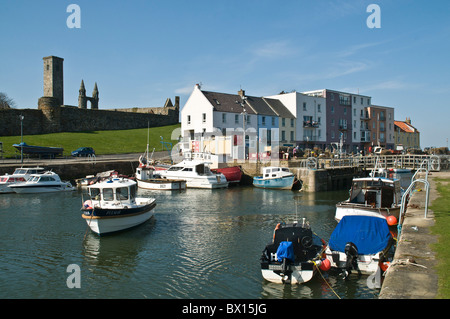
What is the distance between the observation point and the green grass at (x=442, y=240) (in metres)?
8.04

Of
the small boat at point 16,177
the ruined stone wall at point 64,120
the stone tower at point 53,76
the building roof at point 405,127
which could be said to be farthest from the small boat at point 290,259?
the building roof at point 405,127

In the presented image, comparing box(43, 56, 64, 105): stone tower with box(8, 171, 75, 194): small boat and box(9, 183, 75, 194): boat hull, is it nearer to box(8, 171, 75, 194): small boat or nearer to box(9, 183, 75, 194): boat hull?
box(8, 171, 75, 194): small boat

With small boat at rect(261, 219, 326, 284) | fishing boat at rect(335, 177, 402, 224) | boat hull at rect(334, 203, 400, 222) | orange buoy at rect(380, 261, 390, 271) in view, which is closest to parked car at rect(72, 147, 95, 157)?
fishing boat at rect(335, 177, 402, 224)

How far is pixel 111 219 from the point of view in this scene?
1819 cm

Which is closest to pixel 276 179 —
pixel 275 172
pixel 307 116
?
pixel 275 172

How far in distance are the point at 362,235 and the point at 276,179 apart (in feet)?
85.2

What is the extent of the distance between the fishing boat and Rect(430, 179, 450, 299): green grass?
87.3 inches

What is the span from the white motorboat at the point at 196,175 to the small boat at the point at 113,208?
17.7 m

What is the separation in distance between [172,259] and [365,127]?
227 feet

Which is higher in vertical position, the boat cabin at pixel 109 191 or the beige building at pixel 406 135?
the beige building at pixel 406 135

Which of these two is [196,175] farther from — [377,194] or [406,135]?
[406,135]

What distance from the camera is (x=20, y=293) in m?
11.5

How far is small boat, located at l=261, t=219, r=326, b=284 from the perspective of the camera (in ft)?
38.6

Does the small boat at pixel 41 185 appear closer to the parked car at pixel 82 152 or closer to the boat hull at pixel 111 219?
the parked car at pixel 82 152
